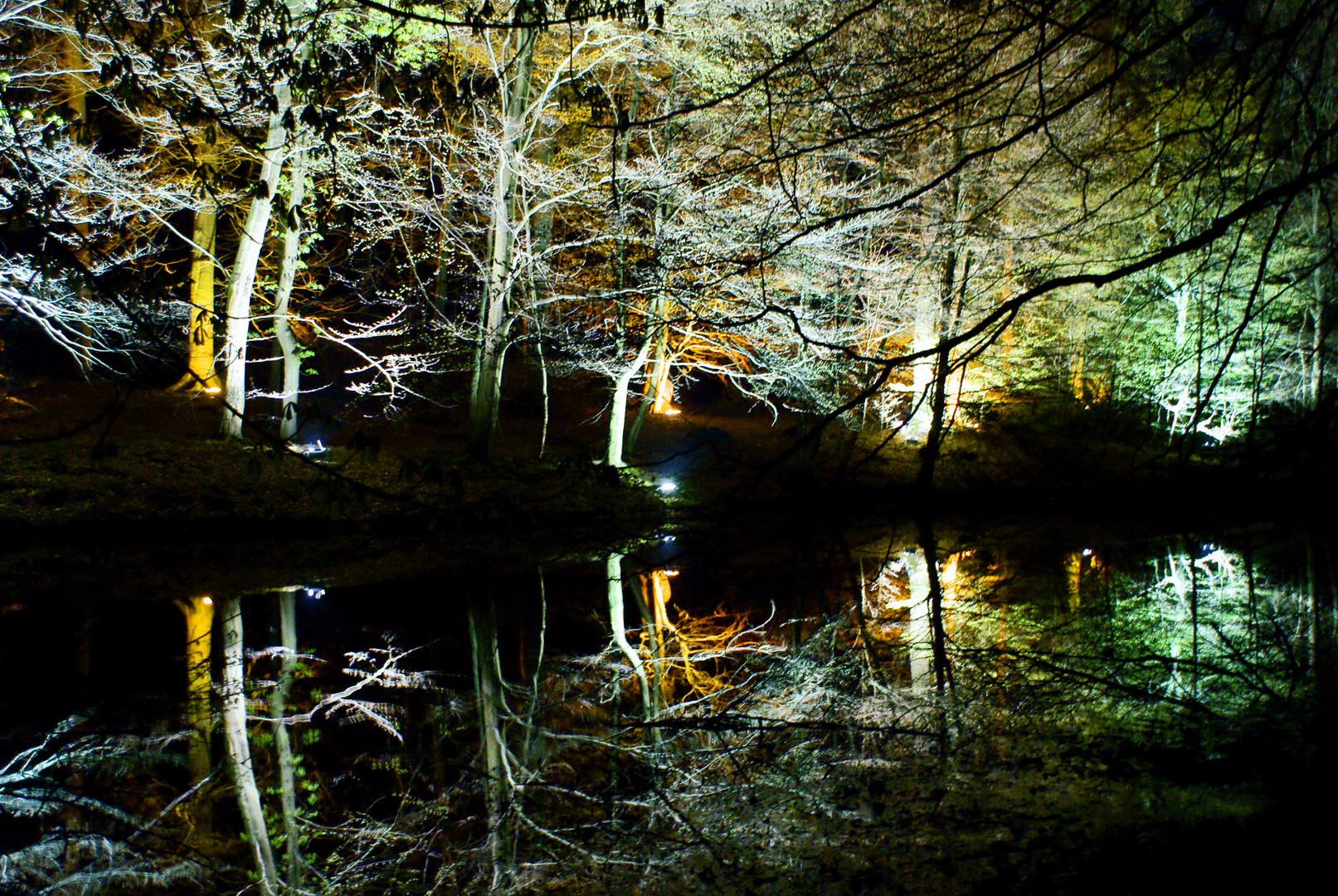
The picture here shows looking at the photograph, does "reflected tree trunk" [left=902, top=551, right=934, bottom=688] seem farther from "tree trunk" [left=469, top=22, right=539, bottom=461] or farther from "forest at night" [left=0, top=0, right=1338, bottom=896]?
"tree trunk" [left=469, top=22, right=539, bottom=461]

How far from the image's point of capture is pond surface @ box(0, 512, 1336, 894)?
12.2 ft

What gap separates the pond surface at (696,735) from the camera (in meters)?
3.72

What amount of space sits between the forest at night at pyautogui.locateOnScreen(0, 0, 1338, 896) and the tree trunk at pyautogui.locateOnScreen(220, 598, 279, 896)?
4 cm

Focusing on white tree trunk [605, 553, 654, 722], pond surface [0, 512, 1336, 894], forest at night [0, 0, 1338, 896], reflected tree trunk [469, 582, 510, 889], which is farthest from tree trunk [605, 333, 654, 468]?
reflected tree trunk [469, 582, 510, 889]

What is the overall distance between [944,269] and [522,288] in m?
9.11

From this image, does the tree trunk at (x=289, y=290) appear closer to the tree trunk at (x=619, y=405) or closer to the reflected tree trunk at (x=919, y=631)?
the tree trunk at (x=619, y=405)

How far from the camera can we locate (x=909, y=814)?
3.97 meters

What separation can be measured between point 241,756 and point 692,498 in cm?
1187

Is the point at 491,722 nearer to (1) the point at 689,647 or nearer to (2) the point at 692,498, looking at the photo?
(1) the point at 689,647

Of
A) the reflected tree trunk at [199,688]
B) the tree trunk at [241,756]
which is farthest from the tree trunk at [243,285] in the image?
the tree trunk at [241,756]

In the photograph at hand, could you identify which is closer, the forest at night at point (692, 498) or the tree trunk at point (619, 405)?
the forest at night at point (692, 498)

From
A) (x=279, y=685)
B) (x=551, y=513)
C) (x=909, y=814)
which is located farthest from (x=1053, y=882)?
(x=551, y=513)

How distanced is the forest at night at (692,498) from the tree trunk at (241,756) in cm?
4

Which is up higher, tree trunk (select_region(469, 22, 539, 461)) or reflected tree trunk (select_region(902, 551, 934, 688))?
tree trunk (select_region(469, 22, 539, 461))
